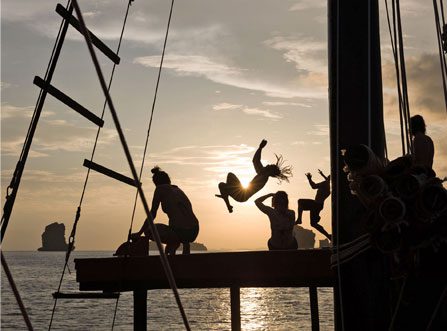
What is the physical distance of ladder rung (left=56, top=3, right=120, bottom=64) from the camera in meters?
7.07

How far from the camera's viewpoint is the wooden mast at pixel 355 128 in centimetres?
435

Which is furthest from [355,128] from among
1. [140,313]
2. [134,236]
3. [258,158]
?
[140,313]

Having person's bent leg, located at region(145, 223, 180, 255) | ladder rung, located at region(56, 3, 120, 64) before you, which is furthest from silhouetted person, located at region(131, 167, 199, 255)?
ladder rung, located at region(56, 3, 120, 64)

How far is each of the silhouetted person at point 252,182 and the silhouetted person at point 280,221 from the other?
24cm

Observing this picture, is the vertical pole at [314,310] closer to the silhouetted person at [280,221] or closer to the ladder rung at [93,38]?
the silhouetted person at [280,221]

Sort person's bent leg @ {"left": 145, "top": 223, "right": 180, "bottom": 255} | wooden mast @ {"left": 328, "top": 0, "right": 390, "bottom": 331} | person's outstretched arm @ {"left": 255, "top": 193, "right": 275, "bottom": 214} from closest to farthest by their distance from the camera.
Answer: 1. wooden mast @ {"left": 328, "top": 0, "right": 390, "bottom": 331}
2. person's bent leg @ {"left": 145, "top": 223, "right": 180, "bottom": 255}
3. person's outstretched arm @ {"left": 255, "top": 193, "right": 275, "bottom": 214}

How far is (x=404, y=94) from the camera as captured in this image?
6375 mm

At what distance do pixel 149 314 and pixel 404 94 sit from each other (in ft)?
293

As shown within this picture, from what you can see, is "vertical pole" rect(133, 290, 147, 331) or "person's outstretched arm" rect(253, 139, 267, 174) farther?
"person's outstretched arm" rect(253, 139, 267, 174)

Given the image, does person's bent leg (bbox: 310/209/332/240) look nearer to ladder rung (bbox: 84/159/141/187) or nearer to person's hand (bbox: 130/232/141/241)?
person's hand (bbox: 130/232/141/241)

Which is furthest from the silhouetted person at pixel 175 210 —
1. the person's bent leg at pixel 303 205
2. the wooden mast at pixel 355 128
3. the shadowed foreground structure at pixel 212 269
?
the wooden mast at pixel 355 128

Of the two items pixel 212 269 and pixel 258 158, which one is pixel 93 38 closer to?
pixel 212 269

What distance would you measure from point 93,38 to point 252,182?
4988mm

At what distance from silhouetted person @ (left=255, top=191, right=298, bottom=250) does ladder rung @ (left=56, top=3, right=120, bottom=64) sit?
13.4ft
